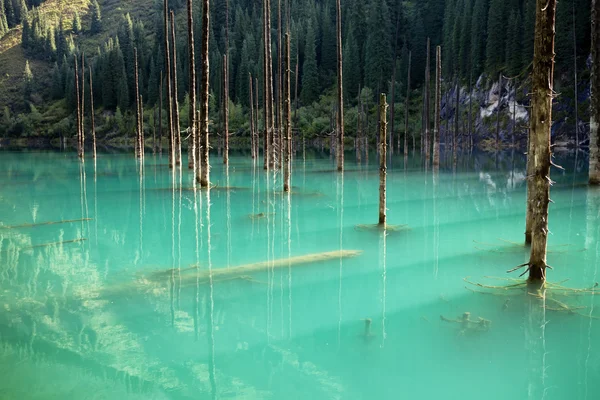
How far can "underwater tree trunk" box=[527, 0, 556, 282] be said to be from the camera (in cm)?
823

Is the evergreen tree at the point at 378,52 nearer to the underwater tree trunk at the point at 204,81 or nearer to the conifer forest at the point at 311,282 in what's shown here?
the conifer forest at the point at 311,282

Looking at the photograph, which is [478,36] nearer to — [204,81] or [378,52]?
[378,52]

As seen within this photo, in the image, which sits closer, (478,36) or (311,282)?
(311,282)

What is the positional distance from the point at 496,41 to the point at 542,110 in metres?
64.9

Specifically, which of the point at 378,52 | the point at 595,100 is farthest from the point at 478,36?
the point at 595,100

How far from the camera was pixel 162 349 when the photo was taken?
248 inches

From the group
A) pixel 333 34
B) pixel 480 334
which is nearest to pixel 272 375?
pixel 480 334

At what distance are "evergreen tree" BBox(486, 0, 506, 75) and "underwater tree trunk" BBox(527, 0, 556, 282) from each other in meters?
62.8

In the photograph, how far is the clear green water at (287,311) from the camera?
5512 millimetres

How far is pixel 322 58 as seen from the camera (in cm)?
9594

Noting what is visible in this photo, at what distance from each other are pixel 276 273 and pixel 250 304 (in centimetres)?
174

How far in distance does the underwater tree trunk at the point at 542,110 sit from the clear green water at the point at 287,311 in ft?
3.97

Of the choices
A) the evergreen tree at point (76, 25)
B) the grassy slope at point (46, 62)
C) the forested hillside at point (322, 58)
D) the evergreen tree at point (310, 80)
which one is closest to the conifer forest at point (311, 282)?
the forested hillside at point (322, 58)

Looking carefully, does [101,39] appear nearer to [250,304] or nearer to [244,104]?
[244,104]
